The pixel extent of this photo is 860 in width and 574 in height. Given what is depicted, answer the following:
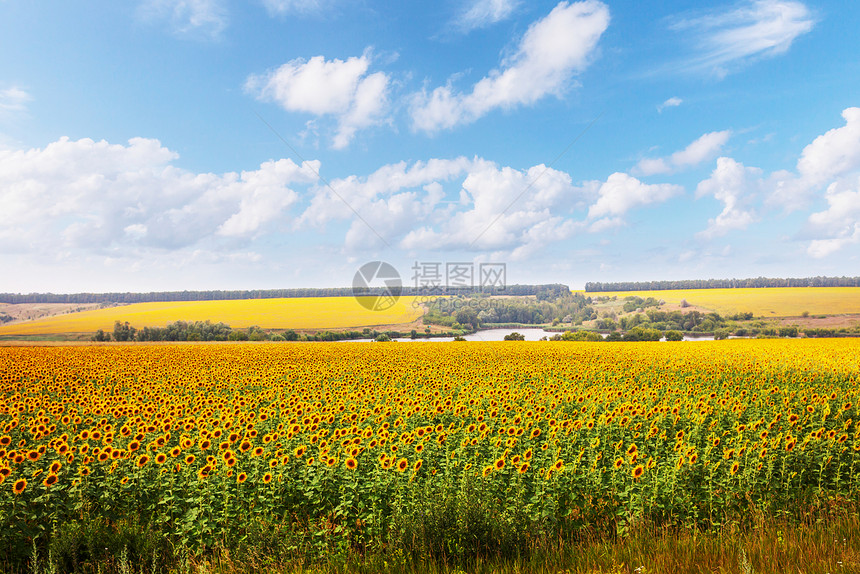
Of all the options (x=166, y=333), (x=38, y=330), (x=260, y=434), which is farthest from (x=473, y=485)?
(x=38, y=330)

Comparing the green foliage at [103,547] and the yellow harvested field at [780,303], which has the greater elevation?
the yellow harvested field at [780,303]

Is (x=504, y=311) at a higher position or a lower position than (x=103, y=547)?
higher

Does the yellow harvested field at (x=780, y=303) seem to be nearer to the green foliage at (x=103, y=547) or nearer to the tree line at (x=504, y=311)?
the tree line at (x=504, y=311)

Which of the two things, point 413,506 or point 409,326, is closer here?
point 413,506

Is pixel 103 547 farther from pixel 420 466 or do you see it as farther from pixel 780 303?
pixel 780 303

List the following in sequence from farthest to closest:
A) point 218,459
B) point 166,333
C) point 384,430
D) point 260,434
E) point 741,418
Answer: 1. point 166,333
2. point 741,418
3. point 260,434
4. point 384,430
5. point 218,459

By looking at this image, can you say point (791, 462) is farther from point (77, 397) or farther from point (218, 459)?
point (77, 397)

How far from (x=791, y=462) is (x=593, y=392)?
5.85 metres

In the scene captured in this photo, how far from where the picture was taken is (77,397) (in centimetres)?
1323

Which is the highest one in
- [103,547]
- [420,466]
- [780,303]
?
[780,303]

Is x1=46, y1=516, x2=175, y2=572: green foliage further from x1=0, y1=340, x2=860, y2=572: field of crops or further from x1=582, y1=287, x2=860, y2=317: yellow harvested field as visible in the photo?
x1=582, y1=287, x2=860, y2=317: yellow harvested field
